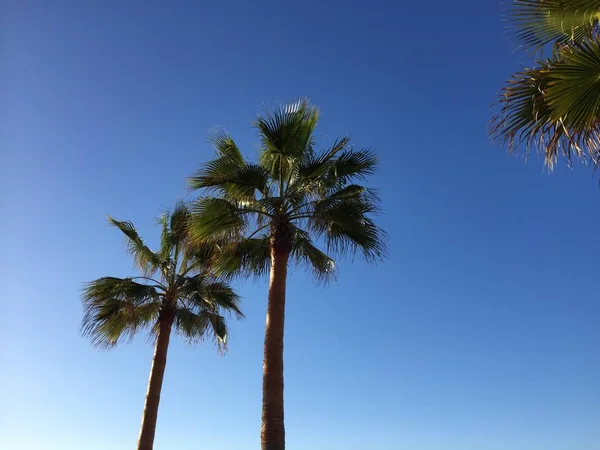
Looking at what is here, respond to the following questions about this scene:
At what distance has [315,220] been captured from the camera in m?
12.1

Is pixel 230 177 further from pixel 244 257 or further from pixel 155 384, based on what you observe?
pixel 155 384

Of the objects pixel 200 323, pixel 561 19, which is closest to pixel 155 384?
pixel 200 323

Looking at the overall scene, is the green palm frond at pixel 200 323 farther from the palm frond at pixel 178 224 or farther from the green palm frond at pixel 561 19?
the green palm frond at pixel 561 19

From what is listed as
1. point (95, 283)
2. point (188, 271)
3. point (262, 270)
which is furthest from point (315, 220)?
point (95, 283)

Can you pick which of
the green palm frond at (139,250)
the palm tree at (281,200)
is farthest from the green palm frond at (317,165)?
the green palm frond at (139,250)

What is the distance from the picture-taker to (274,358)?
1055 cm

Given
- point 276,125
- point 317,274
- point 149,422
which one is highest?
point 276,125

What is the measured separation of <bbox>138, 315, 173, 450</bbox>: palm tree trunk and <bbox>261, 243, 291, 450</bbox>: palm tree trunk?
6.05 m

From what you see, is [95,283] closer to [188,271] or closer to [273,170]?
[188,271]

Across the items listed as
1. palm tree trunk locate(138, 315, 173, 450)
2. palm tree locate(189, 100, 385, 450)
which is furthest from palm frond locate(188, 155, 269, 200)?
palm tree trunk locate(138, 315, 173, 450)

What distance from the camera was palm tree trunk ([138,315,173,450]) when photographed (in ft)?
48.2

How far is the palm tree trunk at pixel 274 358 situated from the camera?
9.73m

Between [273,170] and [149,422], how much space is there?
808 centimetres

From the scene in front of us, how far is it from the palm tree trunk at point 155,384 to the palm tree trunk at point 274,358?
6.05 metres
